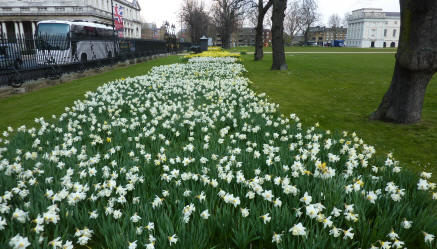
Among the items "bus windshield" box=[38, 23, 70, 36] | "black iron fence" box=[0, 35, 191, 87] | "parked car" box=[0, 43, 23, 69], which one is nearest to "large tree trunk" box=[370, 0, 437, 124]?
"black iron fence" box=[0, 35, 191, 87]

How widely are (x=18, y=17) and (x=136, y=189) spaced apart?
73.6 metres

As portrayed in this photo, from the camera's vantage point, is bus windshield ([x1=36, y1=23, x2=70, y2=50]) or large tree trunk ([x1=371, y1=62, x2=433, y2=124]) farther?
bus windshield ([x1=36, y1=23, x2=70, y2=50])

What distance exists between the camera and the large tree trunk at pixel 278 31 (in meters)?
15.4

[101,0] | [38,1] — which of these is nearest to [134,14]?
[101,0]

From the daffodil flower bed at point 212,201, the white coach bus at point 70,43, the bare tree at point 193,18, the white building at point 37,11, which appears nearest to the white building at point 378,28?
the bare tree at point 193,18

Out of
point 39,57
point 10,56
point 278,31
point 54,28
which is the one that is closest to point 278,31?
point 278,31

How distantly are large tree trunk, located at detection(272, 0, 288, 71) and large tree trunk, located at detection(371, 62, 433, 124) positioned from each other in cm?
1096

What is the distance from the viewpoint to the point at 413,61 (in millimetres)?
5164

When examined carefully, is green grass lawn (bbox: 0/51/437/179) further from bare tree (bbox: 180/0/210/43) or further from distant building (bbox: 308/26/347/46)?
distant building (bbox: 308/26/347/46)

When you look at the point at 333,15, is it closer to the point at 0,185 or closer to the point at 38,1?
the point at 38,1

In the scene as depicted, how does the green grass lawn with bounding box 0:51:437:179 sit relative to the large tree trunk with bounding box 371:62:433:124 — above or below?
below

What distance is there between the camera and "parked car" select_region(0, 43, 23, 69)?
1100 cm

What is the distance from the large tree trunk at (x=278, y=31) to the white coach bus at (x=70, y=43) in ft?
38.7

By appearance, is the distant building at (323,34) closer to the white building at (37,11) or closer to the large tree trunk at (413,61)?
the white building at (37,11)
